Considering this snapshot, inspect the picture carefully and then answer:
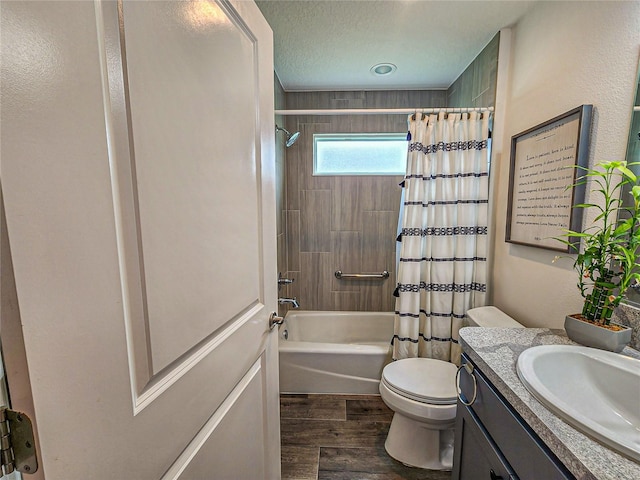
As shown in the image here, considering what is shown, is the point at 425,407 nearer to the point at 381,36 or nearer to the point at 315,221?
the point at 315,221

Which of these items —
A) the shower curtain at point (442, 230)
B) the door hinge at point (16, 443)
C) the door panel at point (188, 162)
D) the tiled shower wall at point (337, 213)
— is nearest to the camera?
the door hinge at point (16, 443)

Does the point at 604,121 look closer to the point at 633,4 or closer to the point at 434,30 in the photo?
the point at 633,4

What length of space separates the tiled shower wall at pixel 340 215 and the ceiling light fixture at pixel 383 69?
30cm

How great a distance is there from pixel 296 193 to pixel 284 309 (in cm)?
111

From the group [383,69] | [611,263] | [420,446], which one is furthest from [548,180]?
[420,446]

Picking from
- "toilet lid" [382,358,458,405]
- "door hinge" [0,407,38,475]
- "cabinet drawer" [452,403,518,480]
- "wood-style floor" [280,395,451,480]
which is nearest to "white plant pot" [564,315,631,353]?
"cabinet drawer" [452,403,518,480]

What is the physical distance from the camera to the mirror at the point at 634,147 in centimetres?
94

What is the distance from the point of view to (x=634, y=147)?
96 cm

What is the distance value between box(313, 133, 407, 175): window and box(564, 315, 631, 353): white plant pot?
1.87 meters

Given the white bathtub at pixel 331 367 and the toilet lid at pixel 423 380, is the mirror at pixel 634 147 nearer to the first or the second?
the toilet lid at pixel 423 380

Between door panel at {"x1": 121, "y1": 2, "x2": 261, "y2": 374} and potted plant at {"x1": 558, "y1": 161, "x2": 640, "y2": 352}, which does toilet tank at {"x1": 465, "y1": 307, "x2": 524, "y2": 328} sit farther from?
door panel at {"x1": 121, "y1": 2, "x2": 261, "y2": 374}

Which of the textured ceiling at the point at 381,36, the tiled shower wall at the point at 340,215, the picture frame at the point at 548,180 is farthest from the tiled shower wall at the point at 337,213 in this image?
the picture frame at the point at 548,180

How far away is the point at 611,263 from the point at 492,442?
0.76 metres

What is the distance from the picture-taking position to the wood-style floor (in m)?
1.50
